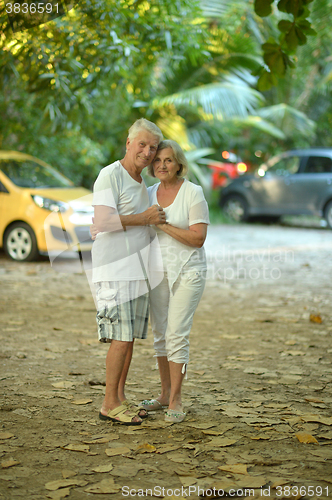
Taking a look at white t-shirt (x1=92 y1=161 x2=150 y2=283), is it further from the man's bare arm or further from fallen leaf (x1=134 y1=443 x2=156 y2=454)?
fallen leaf (x1=134 y1=443 x2=156 y2=454)

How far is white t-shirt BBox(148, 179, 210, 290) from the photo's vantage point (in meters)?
3.77

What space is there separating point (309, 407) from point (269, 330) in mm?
2172

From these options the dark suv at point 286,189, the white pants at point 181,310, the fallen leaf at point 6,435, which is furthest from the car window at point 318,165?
the fallen leaf at point 6,435

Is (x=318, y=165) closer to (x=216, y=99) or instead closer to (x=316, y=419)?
(x=216, y=99)

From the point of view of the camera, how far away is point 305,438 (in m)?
3.49

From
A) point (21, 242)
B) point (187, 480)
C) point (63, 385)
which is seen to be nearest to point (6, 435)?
point (63, 385)

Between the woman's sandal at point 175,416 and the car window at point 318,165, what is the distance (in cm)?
1273

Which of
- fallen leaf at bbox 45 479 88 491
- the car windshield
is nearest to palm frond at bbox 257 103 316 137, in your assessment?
the car windshield

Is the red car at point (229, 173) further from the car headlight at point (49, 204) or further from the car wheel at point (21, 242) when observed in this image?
the car wheel at point (21, 242)

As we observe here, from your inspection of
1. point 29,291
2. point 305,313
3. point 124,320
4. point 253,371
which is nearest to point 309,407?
point 253,371

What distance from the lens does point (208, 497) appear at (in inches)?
110

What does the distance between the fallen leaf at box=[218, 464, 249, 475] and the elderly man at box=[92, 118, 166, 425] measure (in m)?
0.81

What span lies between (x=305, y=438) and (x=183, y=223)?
1536 mm

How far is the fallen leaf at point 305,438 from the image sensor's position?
11.4ft
